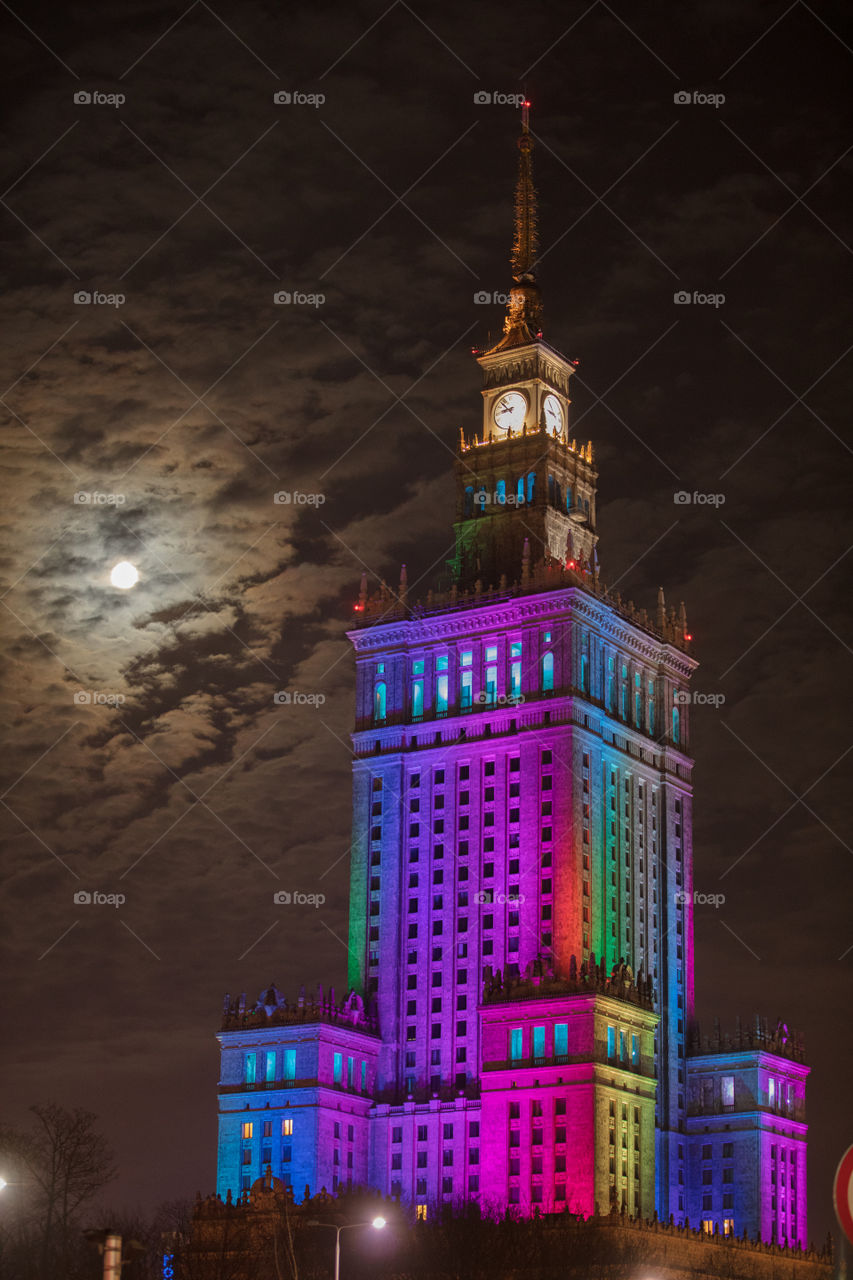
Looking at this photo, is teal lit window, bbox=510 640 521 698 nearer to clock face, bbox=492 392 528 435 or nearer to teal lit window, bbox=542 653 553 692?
teal lit window, bbox=542 653 553 692

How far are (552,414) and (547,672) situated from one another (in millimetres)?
32690

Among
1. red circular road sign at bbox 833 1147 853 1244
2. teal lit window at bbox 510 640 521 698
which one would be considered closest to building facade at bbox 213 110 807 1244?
teal lit window at bbox 510 640 521 698

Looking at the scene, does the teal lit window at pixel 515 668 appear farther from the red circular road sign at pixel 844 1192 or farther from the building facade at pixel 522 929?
the red circular road sign at pixel 844 1192

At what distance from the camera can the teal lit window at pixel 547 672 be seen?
163 meters

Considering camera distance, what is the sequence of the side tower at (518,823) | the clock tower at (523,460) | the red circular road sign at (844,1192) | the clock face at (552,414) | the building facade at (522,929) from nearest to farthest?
the red circular road sign at (844,1192), the building facade at (522,929), the side tower at (518,823), the clock tower at (523,460), the clock face at (552,414)

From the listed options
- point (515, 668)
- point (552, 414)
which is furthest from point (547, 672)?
point (552, 414)

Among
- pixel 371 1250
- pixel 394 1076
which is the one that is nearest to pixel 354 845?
pixel 394 1076

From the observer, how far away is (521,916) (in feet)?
515

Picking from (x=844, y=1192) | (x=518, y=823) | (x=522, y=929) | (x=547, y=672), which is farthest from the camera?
(x=547, y=672)

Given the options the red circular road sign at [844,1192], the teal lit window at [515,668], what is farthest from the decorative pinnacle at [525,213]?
the red circular road sign at [844,1192]

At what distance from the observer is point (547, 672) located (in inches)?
6467

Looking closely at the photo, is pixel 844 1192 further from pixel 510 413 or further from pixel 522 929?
pixel 510 413

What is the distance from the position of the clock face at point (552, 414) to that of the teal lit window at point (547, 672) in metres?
28.6

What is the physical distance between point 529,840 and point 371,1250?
4179cm
